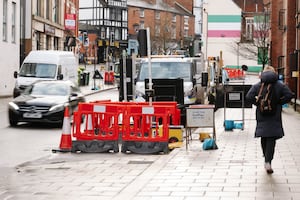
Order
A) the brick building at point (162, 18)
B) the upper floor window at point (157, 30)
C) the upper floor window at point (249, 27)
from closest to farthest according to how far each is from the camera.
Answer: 1. the upper floor window at point (249, 27)
2. the upper floor window at point (157, 30)
3. the brick building at point (162, 18)

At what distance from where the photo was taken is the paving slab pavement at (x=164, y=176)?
9.16 meters

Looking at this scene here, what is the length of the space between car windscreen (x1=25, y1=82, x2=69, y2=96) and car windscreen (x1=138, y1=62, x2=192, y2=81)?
3085mm

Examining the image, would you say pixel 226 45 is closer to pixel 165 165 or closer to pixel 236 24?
pixel 236 24

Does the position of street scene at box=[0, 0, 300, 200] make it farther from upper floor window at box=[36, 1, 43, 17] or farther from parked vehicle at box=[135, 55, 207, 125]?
upper floor window at box=[36, 1, 43, 17]

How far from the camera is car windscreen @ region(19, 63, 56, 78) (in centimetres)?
3297

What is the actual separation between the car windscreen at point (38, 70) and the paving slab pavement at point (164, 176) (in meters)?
19.1

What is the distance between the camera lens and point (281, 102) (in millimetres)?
10852

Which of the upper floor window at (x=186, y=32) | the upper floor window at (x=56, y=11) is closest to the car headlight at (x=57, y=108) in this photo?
the upper floor window at (x=56, y=11)

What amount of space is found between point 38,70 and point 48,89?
37.5ft

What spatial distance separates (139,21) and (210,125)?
96.1 m

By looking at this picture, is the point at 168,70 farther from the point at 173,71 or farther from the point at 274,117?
the point at 274,117

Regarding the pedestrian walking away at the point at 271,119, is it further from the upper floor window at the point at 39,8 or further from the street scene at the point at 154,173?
the upper floor window at the point at 39,8

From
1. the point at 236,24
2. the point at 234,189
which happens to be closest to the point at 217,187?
the point at 234,189

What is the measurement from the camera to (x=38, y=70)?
33.2 meters
